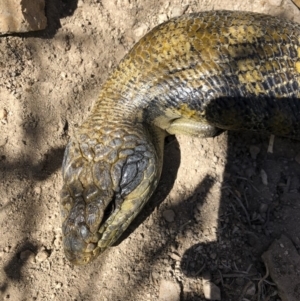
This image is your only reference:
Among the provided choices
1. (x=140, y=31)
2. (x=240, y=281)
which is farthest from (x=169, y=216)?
(x=140, y=31)

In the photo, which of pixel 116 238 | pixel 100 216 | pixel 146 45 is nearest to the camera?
pixel 100 216

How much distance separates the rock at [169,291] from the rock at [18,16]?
9.61ft

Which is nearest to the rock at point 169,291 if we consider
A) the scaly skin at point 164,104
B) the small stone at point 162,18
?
the scaly skin at point 164,104

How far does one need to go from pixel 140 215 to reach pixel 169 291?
0.77m

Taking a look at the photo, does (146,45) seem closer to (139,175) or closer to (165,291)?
(139,175)

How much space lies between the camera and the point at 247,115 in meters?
3.75

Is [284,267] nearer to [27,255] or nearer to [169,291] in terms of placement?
[169,291]

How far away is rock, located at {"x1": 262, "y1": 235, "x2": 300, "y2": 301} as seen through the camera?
3643mm

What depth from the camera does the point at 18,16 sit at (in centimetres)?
407

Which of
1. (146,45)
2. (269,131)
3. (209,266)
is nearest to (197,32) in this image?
(146,45)

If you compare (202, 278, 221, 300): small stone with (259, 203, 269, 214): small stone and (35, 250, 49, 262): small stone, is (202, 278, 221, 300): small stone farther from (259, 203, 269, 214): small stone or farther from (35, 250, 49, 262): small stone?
(35, 250, 49, 262): small stone

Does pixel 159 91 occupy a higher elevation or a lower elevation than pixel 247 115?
higher

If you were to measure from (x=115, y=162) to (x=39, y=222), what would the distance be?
119cm

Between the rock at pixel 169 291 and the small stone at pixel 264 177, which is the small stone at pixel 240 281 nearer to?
the rock at pixel 169 291
